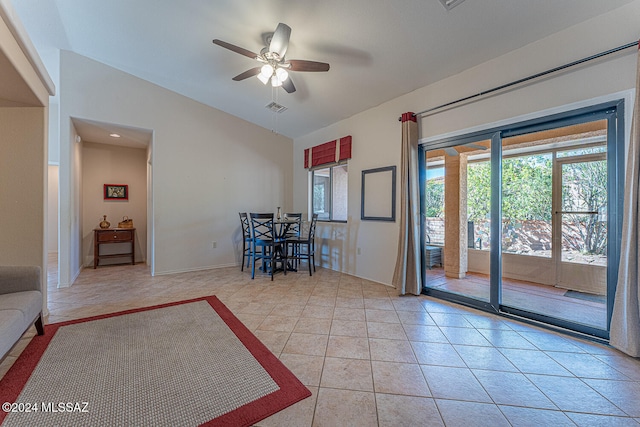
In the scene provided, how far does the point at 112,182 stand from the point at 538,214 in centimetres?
718

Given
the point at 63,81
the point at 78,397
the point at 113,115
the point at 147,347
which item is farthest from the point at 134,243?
the point at 78,397

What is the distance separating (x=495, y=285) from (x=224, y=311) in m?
2.94

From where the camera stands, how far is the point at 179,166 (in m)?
4.57

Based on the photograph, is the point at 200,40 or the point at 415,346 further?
the point at 200,40

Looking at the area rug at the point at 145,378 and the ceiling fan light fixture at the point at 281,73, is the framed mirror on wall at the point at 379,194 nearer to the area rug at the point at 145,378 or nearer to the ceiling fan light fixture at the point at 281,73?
the ceiling fan light fixture at the point at 281,73

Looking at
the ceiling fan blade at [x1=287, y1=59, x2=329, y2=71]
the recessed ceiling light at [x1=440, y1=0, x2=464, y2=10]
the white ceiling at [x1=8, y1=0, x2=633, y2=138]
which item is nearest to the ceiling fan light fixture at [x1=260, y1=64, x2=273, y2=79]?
the ceiling fan blade at [x1=287, y1=59, x2=329, y2=71]

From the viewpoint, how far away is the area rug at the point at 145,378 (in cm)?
139

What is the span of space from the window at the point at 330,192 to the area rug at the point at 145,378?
2959 millimetres

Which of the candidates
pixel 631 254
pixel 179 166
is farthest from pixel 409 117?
pixel 179 166

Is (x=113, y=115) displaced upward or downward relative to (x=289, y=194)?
upward

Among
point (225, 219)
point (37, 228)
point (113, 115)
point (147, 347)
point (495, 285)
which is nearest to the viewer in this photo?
point (147, 347)

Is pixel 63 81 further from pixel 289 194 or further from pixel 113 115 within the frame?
pixel 289 194

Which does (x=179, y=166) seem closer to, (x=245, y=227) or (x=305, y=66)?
(x=245, y=227)

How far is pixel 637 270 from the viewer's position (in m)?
1.92
